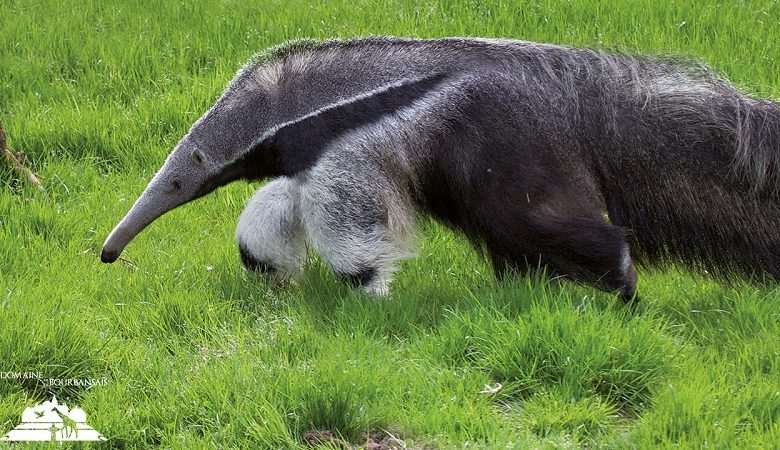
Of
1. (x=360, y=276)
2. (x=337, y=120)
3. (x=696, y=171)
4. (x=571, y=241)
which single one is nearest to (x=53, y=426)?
(x=360, y=276)

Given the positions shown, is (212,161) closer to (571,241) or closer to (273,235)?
(273,235)

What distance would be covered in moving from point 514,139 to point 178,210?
8.90 ft

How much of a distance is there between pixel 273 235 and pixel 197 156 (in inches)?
23.8

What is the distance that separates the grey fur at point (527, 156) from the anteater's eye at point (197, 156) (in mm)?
309

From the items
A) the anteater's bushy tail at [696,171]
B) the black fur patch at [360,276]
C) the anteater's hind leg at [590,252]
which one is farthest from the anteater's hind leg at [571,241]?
the black fur patch at [360,276]

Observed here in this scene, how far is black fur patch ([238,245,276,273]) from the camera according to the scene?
6000 millimetres

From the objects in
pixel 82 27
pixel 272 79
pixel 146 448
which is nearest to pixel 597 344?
pixel 146 448

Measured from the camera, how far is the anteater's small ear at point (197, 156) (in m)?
5.94

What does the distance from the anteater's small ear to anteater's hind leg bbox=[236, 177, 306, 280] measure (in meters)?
0.39

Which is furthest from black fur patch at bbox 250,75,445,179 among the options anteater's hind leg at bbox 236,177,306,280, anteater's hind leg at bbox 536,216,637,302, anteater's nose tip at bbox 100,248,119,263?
anteater's nose tip at bbox 100,248,119,263

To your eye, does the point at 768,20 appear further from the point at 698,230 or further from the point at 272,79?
the point at 272,79

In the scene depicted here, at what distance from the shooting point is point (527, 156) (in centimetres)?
524

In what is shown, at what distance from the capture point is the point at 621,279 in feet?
17.1

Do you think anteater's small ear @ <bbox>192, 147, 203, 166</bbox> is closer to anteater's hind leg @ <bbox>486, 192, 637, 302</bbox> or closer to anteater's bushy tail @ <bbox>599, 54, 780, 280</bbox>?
anteater's hind leg @ <bbox>486, 192, 637, 302</bbox>
